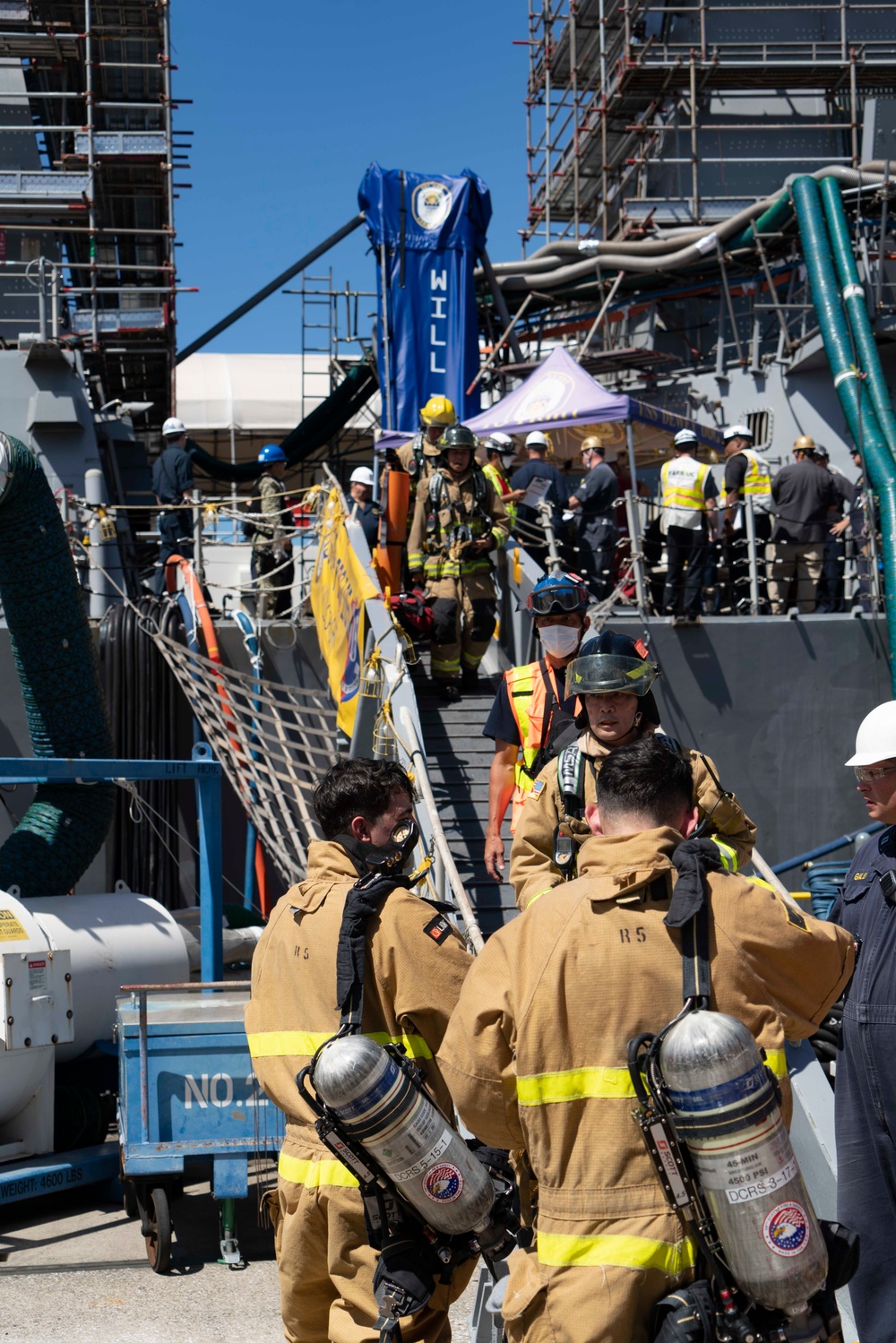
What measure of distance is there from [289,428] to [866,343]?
1905 cm

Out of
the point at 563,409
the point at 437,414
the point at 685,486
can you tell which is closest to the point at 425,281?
the point at 563,409

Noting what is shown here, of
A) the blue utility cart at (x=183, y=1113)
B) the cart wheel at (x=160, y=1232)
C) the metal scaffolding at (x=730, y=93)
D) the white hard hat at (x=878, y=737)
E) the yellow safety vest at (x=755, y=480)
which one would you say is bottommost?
the cart wheel at (x=160, y=1232)

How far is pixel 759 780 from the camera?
39.6 feet

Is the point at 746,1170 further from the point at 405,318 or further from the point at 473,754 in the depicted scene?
the point at 405,318

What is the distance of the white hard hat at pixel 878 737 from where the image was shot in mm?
3988

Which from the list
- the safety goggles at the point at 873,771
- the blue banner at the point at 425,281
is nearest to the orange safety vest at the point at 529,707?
the safety goggles at the point at 873,771

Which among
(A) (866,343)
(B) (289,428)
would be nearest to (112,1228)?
(A) (866,343)

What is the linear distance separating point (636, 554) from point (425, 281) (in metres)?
8.85

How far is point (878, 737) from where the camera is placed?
4004 millimetres

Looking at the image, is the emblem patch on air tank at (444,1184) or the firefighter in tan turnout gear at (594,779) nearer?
the emblem patch on air tank at (444,1184)

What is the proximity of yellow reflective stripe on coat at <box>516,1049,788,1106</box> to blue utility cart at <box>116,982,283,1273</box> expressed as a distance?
3.75 meters

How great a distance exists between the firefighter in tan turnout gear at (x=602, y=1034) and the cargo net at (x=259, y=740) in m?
5.99

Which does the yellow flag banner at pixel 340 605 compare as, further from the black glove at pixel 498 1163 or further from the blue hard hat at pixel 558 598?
the black glove at pixel 498 1163

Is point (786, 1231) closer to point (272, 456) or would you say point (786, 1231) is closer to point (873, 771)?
point (873, 771)
